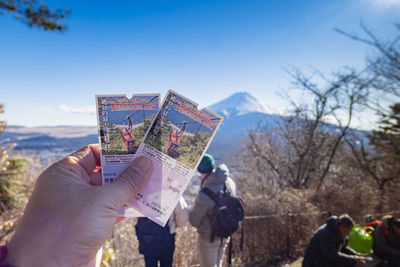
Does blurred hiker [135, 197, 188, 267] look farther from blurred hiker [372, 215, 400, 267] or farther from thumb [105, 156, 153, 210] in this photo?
blurred hiker [372, 215, 400, 267]

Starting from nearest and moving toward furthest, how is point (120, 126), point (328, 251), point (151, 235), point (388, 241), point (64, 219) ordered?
point (64, 219) → point (120, 126) → point (151, 235) → point (328, 251) → point (388, 241)

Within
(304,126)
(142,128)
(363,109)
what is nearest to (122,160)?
(142,128)

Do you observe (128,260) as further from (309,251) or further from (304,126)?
(304,126)

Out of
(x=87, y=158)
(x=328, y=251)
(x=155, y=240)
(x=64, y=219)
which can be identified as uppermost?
(x=87, y=158)

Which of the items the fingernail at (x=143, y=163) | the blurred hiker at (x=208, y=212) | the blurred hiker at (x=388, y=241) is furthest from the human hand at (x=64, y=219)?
the blurred hiker at (x=388, y=241)

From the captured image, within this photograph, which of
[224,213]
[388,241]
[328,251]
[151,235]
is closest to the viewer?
[151,235]

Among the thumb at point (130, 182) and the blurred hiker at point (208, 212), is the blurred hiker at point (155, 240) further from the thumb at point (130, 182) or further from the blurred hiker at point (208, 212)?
the thumb at point (130, 182)

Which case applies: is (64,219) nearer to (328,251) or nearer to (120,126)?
(120,126)

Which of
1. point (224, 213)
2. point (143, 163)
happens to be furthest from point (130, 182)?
point (224, 213)
